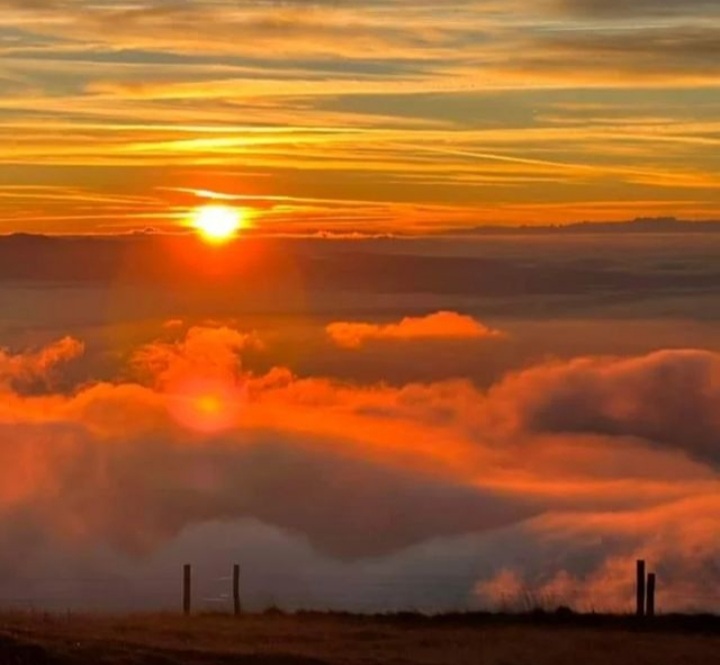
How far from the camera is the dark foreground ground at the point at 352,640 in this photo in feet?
107

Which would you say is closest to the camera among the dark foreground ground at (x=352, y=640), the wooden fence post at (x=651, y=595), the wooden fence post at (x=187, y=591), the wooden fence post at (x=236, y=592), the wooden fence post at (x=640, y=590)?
the dark foreground ground at (x=352, y=640)

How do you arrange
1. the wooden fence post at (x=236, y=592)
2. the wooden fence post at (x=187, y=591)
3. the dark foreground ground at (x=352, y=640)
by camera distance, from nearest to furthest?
the dark foreground ground at (x=352, y=640), the wooden fence post at (x=236, y=592), the wooden fence post at (x=187, y=591)

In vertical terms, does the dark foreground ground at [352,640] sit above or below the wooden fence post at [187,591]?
below

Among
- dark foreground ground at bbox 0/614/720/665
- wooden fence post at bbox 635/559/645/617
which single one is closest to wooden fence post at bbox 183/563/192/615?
dark foreground ground at bbox 0/614/720/665

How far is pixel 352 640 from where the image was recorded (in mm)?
36719

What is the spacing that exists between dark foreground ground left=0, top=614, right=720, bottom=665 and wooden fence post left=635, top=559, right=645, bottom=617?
3.07 ft

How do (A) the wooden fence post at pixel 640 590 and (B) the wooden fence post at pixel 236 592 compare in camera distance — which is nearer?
(A) the wooden fence post at pixel 640 590

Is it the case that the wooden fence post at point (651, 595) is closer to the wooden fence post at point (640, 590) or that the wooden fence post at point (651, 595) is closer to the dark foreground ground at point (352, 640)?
the wooden fence post at point (640, 590)

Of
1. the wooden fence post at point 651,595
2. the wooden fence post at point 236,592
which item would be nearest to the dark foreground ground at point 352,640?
the wooden fence post at point 651,595

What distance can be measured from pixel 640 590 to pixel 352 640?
8879 millimetres

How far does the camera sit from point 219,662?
107 ft

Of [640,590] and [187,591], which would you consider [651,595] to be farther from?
[187,591]

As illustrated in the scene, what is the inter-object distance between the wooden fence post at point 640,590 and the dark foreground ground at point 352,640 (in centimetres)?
94

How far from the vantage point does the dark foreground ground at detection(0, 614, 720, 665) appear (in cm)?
3272
